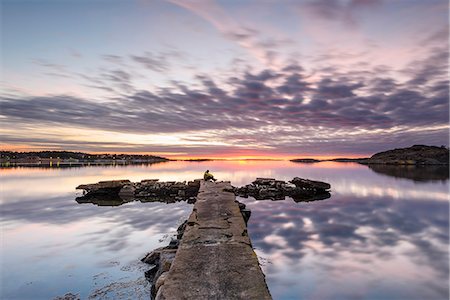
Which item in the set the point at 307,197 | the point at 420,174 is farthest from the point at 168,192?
the point at 420,174

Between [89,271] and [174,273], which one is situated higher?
[174,273]

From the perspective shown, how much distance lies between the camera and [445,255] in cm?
1166

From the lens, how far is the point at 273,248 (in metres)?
12.1

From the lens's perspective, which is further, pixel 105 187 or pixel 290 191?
pixel 290 191

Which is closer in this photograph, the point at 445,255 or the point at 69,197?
the point at 445,255

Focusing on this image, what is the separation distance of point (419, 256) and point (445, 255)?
4.02 feet

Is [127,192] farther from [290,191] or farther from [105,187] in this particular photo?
[290,191]

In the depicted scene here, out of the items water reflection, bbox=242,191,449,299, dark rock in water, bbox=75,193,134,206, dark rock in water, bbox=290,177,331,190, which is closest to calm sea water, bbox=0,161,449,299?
water reflection, bbox=242,191,449,299

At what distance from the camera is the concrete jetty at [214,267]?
500 centimetres

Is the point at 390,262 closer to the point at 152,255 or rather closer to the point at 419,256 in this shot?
the point at 419,256

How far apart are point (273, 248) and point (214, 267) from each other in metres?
6.72

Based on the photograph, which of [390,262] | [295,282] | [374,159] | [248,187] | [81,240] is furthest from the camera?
[374,159]

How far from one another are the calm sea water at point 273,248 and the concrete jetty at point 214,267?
1900mm

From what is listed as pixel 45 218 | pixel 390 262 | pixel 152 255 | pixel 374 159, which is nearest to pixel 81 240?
pixel 152 255
